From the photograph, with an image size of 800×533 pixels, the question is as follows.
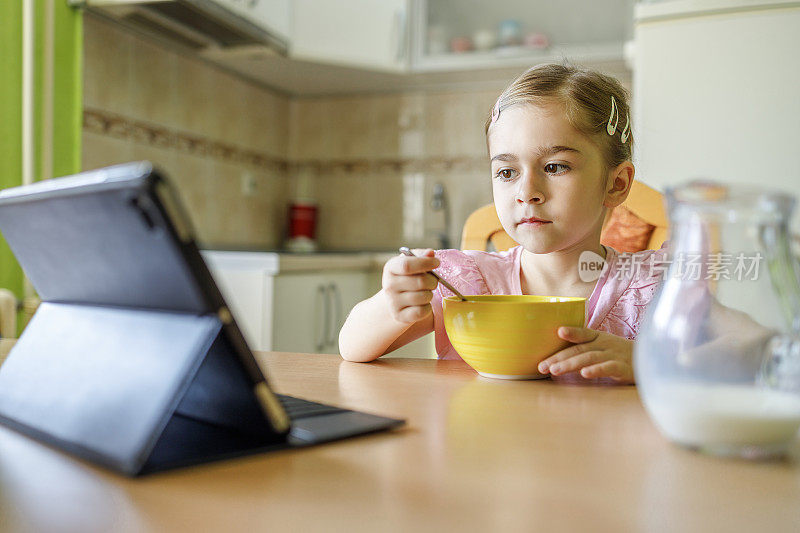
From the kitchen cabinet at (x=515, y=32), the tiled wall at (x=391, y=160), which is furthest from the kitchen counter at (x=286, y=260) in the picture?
the kitchen cabinet at (x=515, y=32)

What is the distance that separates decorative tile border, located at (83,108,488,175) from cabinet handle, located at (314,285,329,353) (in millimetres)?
860

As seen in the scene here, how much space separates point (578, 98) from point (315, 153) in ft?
9.11

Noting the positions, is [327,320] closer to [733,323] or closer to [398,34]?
[398,34]

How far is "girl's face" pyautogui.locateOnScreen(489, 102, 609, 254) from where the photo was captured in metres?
1.07

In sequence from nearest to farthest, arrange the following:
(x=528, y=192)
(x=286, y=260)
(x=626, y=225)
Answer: (x=528, y=192) → (x=626, y=225) → (x=286, y=260)

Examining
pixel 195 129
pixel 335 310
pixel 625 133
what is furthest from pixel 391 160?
pixel 625 133

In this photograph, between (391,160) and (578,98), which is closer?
(578,98)

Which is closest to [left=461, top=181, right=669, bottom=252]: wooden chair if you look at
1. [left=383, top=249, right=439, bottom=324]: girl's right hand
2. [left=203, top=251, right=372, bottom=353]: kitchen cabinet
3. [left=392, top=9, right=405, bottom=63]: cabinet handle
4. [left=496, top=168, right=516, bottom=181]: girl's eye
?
[left=496, top=168, right=516, bottom=181]: girl's eye

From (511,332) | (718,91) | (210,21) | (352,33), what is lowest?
(511,332)

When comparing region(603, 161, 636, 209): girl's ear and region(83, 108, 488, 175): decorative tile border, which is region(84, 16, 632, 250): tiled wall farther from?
region(603, 161, 636, 209): girl's ear

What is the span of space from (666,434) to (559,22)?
2.97 m

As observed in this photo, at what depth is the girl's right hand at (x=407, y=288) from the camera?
2.68 feet

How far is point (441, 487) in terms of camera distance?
16.0 inches

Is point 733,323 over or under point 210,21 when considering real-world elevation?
under
